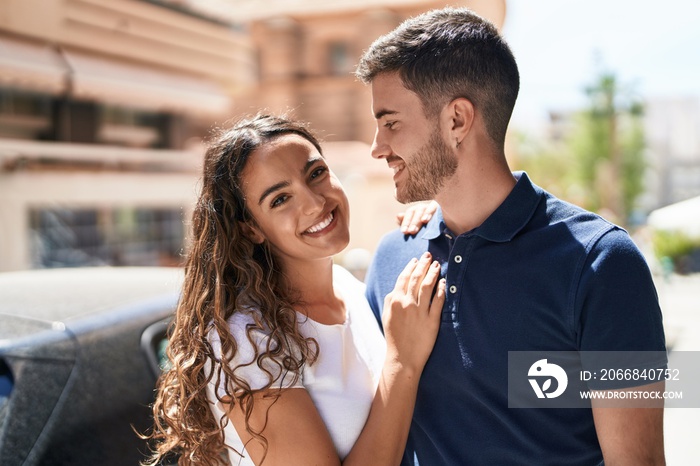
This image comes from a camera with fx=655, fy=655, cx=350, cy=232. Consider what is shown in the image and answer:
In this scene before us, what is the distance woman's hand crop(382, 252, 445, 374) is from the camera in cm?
188

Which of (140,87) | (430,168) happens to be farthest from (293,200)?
(140,87)

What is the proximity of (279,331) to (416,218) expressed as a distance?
68 centimetres

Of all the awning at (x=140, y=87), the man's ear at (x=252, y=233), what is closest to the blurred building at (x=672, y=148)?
the awning at (x=140, y=87)

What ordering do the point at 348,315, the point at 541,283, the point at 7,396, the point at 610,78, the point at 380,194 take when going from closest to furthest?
the point at 541,283
the point at 7,396
the point at 348,315
the point at 380,194
the point at 610,78

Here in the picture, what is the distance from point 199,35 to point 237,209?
488 inches

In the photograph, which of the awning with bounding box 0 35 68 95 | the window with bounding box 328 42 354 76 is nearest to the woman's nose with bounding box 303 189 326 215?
the awning with bounding box 0 35 68 95

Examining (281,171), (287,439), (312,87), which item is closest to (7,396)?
(287,439)

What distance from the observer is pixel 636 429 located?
1.57 meters

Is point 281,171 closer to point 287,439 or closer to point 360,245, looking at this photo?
point 287,439

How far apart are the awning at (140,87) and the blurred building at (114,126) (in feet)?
0.09

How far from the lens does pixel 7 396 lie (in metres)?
1.85

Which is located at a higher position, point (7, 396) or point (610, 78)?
point (610, 78)

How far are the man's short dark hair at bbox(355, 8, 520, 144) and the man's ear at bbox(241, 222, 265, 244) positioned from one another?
Result: 0.63 m

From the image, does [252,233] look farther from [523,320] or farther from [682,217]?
[682,217]
